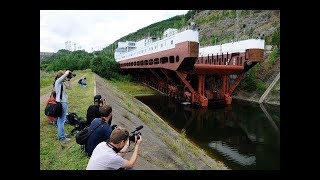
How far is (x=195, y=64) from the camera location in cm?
2453

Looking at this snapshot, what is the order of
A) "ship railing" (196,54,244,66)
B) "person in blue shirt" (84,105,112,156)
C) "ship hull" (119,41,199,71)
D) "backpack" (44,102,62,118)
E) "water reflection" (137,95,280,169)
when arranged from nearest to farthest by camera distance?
"person in blue shirt" (84,105,112,156) → "backpack" (44,102,62,118) → "water reflection" (137,95,280,169) → "ship hull" (119,41,199,71) → "ship railing" (196,54,244,66)

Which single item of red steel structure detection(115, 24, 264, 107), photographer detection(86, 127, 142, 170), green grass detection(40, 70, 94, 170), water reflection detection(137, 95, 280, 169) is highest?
red steel structure detection(115, 24, 264, 107)

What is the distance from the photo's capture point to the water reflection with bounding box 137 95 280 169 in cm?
1259

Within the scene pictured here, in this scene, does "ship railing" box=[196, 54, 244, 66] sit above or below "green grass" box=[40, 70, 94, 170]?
above

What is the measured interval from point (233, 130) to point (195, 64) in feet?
26.4

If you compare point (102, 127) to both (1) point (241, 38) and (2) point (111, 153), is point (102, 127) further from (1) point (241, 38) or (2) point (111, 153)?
(1) point (241, 38)

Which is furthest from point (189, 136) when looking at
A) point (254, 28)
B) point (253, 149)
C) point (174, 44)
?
point (254, 28)

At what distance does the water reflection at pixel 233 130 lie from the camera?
12.6 meters

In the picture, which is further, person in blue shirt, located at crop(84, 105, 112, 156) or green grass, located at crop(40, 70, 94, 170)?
green grass, located at crop(40, 70, 94, 170)

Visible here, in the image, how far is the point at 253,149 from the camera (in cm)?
1373

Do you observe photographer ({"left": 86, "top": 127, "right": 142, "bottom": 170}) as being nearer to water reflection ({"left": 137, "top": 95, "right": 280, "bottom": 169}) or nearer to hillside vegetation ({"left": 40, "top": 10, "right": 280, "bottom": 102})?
water reflection ({"left": 137, "top": 95, "right": 280, "bottom": 169})

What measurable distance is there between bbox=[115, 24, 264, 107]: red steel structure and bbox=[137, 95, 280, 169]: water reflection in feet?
4.61

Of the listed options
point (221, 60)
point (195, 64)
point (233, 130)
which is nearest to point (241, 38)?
point (221, 60)

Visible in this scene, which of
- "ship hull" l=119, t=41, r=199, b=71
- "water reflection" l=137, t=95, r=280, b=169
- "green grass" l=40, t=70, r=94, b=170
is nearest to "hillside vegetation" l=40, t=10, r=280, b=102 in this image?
"water reflection" l=137, t=95, r=280, b=169
